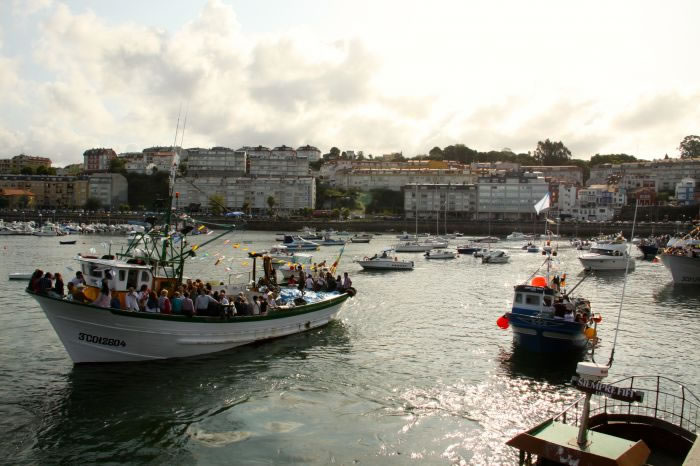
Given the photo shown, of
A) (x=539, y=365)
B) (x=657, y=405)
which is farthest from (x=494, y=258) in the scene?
(x=657, y=405)

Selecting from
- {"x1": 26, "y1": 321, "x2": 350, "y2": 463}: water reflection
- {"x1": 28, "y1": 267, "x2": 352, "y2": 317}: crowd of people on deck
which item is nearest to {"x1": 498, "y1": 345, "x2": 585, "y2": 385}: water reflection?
{"x1": 26, "y1": 321, "x2": 350, "y2": 463}: water reflection

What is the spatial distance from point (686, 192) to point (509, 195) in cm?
4991

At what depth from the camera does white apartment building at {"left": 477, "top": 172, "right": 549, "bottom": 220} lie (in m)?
183

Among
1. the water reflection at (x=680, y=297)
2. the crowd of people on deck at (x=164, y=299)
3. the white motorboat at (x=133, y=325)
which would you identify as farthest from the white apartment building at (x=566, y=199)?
the white motorboat at (x=133, y=325)

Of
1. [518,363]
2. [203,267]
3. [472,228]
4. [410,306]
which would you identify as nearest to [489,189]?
[472,228]

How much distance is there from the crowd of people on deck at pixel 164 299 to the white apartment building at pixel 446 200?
16634cm

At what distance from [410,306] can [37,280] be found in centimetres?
2271

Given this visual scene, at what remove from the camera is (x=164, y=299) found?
2164cm

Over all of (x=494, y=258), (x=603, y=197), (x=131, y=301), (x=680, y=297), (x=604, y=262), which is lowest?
(x=680, y=297)

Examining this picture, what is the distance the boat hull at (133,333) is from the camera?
67.2ft

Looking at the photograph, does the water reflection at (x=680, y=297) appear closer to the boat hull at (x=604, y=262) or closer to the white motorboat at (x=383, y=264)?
the boat hull at (x=604, y=262)

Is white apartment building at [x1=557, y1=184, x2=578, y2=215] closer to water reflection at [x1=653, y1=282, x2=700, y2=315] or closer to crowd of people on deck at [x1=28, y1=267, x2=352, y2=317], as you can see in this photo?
water reflection at [x1=653, y1=282, x2=700, y2=315]

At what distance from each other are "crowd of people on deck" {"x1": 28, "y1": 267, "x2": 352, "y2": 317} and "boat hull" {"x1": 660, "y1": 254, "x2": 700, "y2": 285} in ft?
135

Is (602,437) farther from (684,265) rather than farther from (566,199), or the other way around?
(566,199)
